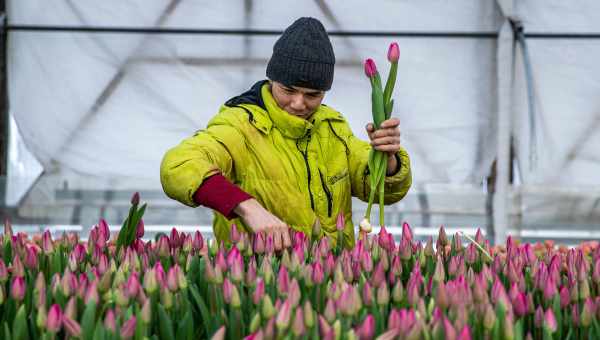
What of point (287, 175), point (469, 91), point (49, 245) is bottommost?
point (49, 245)

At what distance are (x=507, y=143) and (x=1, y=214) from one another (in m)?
5.48

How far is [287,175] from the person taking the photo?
262cm

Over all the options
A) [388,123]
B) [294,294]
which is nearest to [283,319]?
[294,294]

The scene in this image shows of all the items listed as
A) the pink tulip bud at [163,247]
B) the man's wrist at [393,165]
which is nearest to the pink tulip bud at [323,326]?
the pink tulip bud at [163,247]

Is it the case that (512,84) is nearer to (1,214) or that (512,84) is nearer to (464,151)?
(464,151)

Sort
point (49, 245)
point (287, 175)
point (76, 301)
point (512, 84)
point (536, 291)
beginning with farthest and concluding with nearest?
1. point (512, 84)
2. point (287, 175)
3. point (49, 245)
4. point (536, 291)
5. point (76, 301)

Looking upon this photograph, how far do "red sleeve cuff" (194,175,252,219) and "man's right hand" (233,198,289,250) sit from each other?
0.07ft

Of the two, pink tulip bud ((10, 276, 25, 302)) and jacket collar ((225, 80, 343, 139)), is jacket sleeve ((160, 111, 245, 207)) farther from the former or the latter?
pink tulip bud ((10, 276, 25, 302))

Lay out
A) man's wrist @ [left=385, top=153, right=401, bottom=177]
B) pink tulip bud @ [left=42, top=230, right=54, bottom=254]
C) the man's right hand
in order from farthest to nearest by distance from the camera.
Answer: man's wrist @ [left=385, top=153, right=401, bottom=177]
the man's right hand
pink tulip bud @ [left=42, top=230, right=54, bottom=254]

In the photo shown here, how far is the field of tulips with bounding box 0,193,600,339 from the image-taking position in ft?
3.98

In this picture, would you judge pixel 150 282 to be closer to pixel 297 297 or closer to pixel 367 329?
pixel 297 297

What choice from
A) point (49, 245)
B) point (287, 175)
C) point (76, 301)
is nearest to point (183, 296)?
point (76, 301)

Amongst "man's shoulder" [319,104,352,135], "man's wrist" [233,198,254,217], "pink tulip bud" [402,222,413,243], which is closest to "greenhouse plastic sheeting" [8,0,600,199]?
"man's shoulder" [319,104,352,135]

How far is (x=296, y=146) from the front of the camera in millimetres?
2652
